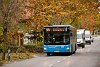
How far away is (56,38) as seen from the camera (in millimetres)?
39125

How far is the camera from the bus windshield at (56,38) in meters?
39.1

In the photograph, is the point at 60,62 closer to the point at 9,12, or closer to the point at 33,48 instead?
the point at 9,12

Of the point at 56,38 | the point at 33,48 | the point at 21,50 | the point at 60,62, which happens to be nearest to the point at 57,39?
the point at 56,38

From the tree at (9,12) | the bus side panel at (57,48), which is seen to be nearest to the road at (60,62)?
the tree at (9,12)

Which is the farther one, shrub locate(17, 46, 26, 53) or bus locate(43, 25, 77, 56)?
shrub locate(17, 46, 26, 53)

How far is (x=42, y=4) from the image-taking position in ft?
153

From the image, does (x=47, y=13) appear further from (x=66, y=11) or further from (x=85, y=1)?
(x=85, y=1)

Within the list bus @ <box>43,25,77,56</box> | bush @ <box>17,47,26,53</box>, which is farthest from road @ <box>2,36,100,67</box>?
bush @ <box>17,47,26,53</box>

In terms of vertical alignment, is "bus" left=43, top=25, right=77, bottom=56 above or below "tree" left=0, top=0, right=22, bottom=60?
below

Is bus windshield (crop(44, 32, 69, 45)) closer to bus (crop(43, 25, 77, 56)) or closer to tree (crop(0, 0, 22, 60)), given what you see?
bus (crop(43, 25, 77, 56))

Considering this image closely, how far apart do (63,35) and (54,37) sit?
935 mm

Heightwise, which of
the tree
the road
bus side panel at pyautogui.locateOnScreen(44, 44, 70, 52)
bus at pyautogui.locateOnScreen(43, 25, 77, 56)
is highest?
the tree

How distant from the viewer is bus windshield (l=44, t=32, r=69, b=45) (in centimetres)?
3910

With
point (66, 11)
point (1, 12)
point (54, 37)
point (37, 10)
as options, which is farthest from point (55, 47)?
point (66, 11)
